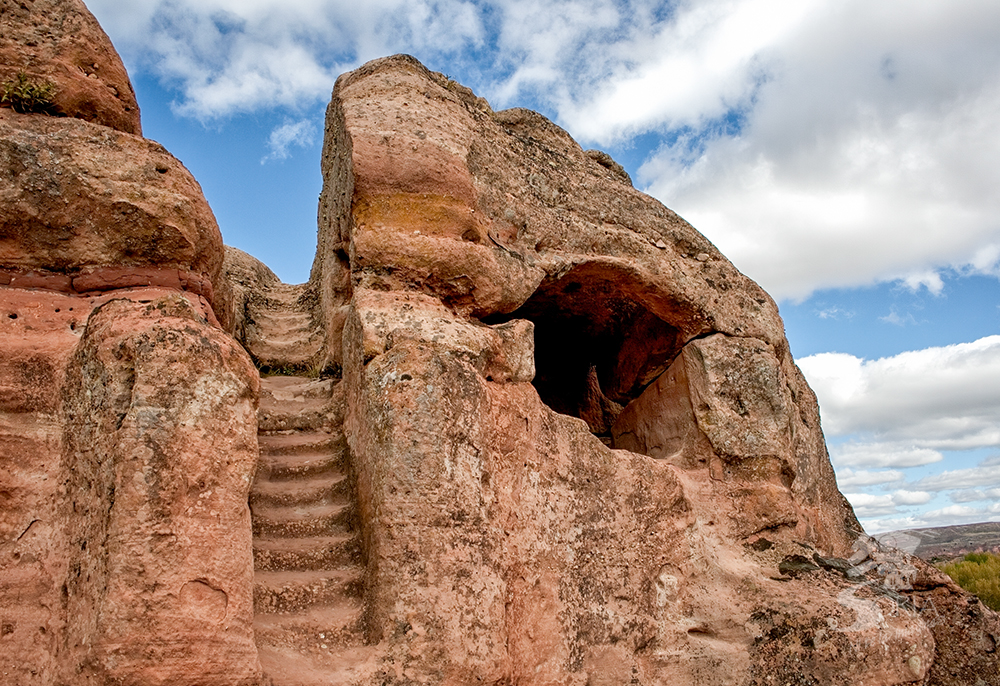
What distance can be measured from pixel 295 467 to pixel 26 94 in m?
2.39

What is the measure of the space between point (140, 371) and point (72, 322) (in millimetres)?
737

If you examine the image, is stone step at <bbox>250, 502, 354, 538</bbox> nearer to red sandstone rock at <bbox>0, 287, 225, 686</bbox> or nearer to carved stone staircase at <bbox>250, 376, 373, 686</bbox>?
carved stone staircase at <bbox>250, 376, 373, 686</bbox>

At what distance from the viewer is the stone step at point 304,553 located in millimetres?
3928

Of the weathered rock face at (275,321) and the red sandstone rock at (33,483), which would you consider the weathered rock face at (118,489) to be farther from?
the weathered rock face at (275,321)

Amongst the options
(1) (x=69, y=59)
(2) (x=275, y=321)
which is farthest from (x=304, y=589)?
(2) (x=275, y=321)

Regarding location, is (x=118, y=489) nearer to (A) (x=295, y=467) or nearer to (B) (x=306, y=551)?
(B) (x=306, y=551)

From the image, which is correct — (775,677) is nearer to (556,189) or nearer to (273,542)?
(273,542)

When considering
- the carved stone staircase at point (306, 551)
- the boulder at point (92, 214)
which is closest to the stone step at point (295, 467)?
the carved stone staircase at point (306, 551)

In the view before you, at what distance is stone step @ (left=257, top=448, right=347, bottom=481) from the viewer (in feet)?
14.6

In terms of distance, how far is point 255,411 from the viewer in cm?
355

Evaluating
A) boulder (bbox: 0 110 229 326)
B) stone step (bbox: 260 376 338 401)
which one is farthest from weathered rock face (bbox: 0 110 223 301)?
stone step (bbox: 260 376 338 401)

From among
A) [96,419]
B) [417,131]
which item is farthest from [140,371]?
[417,131]

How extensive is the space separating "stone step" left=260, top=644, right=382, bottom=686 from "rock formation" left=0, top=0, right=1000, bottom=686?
0.02 m

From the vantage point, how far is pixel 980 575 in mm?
11352
